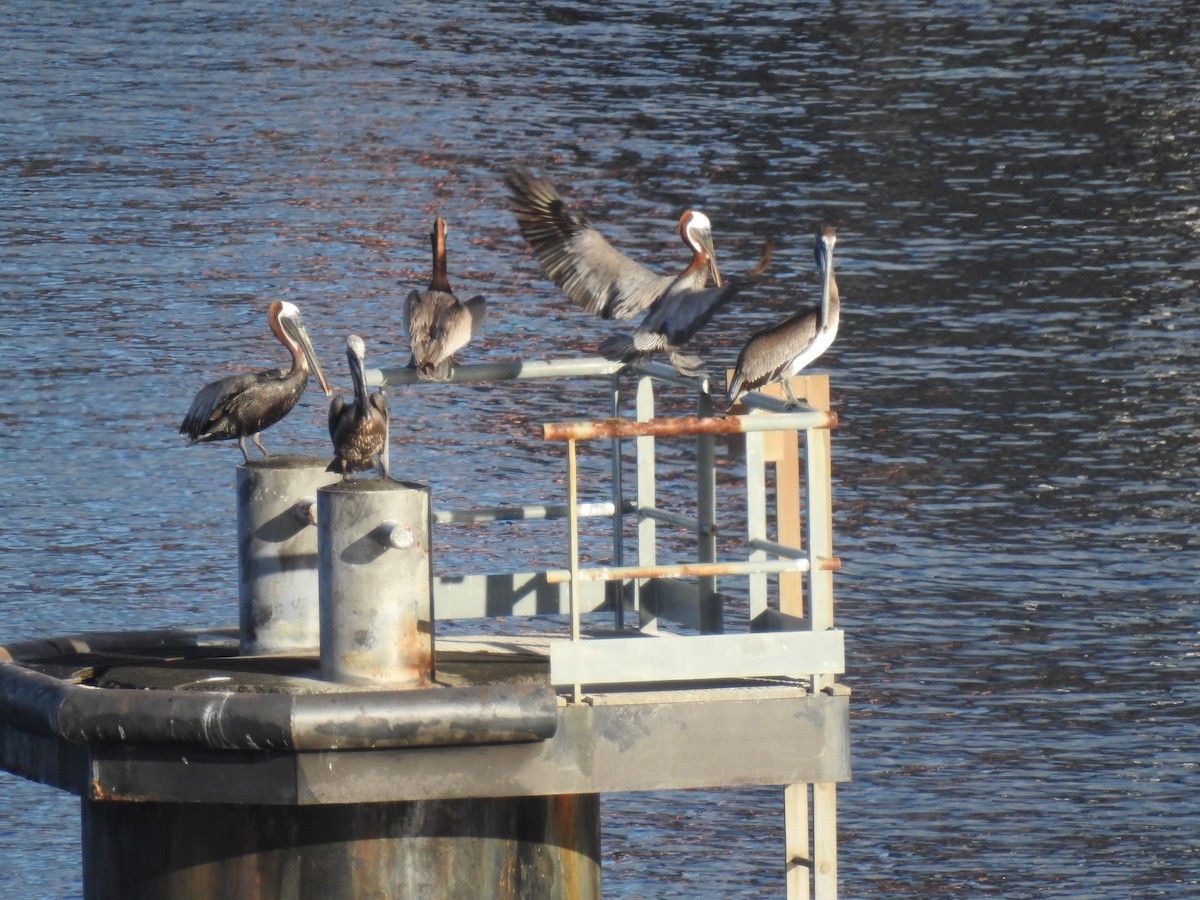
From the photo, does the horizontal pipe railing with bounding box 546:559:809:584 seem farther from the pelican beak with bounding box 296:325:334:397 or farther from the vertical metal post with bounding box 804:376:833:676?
the pelican beak with bounding box 296:325:334:397

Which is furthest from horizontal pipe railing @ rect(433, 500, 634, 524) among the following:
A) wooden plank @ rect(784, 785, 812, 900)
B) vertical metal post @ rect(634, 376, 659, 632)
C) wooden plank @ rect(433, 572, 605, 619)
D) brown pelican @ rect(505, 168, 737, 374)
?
brown pelican @ rect(505, 168, 737, 374)

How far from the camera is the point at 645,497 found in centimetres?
1073

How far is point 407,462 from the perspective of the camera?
20953 millimetres

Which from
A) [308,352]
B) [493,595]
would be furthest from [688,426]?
[308,352]

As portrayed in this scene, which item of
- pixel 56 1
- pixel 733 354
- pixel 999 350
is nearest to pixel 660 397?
pixel 733 354

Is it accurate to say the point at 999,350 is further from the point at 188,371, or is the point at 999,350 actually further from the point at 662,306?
the point at 662,306

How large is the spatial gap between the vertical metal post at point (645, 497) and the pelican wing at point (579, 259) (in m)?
2.32

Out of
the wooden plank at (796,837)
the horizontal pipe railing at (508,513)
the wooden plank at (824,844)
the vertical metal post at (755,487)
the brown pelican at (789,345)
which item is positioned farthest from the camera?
the brown pelican at (789,345)

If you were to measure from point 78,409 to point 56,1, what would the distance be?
23.6 meters

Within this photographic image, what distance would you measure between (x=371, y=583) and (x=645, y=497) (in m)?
2.12

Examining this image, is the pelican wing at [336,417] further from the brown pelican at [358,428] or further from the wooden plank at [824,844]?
the wooden plank at [824,844]

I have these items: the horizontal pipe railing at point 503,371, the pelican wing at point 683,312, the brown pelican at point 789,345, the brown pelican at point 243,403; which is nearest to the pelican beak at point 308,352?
the brown pelican at point 243,403

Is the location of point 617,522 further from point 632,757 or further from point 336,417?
point 632,757

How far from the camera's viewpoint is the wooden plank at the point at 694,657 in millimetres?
8656
